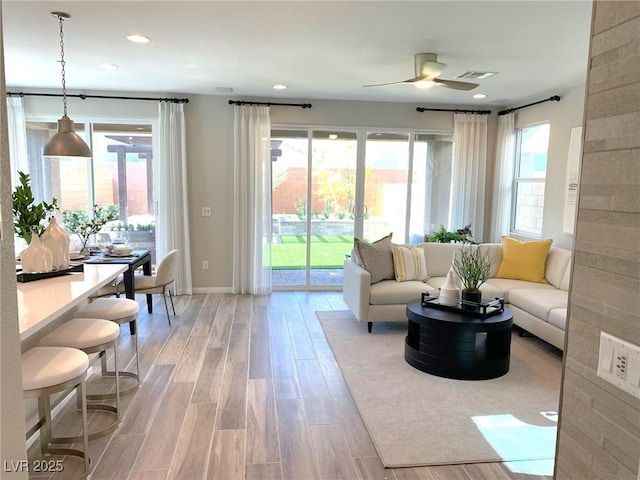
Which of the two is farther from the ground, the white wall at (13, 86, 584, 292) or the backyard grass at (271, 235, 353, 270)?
the white wall at (13, 86, 584, 292)

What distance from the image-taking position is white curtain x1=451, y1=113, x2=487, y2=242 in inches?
248

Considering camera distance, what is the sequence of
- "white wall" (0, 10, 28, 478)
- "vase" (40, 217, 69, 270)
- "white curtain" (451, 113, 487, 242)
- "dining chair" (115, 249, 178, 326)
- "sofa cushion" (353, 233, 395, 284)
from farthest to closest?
1. "white curtain" (451, 113, 487, 242)
2. "sofa cushion" (353, 233, 395, 284)
3. "dining chair" (115, 249, 178, 326)
4. "vase" (40, 217, 69, 270)
5. "white wall" (0, 10, 28, 478)

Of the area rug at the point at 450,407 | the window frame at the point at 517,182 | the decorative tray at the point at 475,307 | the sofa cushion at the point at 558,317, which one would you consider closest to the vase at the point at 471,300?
the decorative tray at the point at 475,307

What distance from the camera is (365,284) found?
4.34 meters

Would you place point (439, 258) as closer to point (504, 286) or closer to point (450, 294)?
point (504, 286)

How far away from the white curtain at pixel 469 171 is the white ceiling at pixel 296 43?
92 centimetres

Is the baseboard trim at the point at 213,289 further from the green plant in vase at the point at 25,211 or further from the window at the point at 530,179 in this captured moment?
the window at the point at 530,179

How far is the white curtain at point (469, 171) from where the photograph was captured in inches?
248

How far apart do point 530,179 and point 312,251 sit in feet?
10.4

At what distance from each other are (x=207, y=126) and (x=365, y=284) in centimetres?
314

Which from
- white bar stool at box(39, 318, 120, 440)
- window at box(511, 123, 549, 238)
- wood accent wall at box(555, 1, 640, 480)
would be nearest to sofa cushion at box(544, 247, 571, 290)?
window at box(511, 123, 549, 238)

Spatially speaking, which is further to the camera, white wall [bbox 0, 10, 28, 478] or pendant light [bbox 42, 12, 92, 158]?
pendant light [bbox 42, 12, 92, 158]

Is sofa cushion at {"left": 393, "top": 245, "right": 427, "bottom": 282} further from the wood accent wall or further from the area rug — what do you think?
the wood accent wall

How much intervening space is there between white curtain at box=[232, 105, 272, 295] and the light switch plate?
17.0 feet
